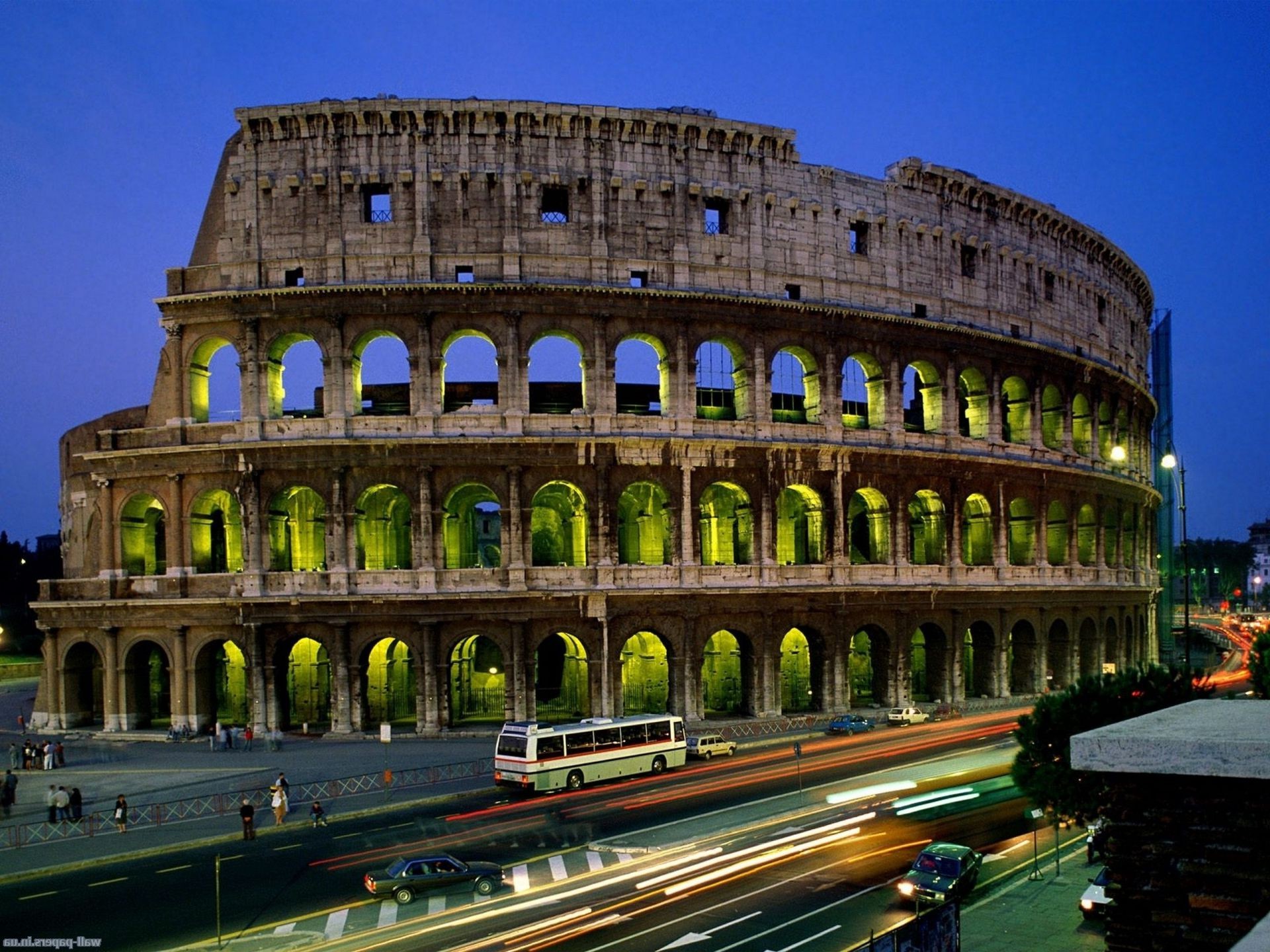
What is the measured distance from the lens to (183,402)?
1580 inches

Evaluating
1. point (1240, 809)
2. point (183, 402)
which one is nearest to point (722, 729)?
point (183, 402)

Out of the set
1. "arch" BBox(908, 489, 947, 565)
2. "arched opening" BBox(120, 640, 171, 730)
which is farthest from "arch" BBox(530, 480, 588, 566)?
"arched opening" BBox(120, 640, 171, 730)

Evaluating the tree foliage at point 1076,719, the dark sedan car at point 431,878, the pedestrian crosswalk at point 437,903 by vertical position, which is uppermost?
the tree foliage at point 1076,719

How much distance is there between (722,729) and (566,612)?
7354 mm

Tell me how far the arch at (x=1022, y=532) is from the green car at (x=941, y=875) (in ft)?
104

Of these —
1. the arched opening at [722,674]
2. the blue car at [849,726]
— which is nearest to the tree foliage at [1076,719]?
the blue car at [849,726]

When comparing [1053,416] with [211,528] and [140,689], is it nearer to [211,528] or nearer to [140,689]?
[211,528]

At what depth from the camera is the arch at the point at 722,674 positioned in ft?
144

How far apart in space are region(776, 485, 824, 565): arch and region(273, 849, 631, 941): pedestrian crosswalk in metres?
20.7

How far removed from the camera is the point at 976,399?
48.4 m

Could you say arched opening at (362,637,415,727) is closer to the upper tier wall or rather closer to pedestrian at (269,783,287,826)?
pedestrian at (269,783,287,826)

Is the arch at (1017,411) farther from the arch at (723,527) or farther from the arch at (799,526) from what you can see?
the arch at (723,527)

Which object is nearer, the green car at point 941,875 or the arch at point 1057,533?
the green car at point 941,875

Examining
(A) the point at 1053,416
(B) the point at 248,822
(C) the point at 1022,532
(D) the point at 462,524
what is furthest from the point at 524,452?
(A) the point at 1053,416
